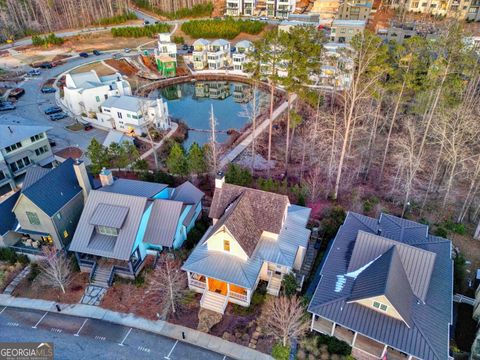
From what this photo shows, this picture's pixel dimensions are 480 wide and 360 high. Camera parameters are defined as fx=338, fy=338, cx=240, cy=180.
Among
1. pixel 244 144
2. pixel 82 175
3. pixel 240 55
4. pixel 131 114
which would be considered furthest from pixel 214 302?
pixel 240 55

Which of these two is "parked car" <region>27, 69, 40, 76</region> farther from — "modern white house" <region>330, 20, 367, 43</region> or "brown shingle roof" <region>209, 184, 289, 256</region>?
"modern white house" <region>330, 20, 367, 43</region>

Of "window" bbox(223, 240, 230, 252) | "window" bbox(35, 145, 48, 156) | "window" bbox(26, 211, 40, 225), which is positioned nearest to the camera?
"window" bbox(223, 240, 230, 252)

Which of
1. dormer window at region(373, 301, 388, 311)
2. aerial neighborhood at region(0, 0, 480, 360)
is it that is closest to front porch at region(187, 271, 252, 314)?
aerial neighborhood at region(0, 0, 480, 360)

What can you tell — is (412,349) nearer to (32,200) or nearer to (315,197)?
(315,197)

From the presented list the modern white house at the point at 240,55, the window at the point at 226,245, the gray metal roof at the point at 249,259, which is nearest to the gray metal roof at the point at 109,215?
the gray metal roof at the point at 249,259

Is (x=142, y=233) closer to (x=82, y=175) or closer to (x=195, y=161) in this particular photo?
(x=82, y=175)
